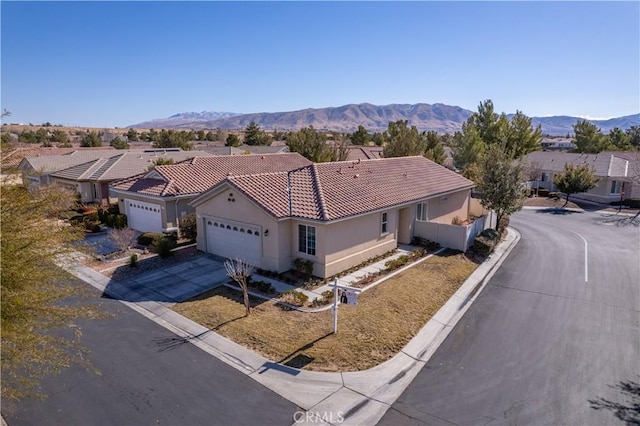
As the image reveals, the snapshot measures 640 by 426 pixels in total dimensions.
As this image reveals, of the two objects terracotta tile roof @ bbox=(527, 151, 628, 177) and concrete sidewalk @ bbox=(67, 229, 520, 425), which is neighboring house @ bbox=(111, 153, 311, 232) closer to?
concrete sidewalk @ bbox=(67, 229, 520, 425)

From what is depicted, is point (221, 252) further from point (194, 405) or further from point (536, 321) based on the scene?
point (536, 321)

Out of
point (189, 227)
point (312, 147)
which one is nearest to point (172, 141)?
point (312, 147)

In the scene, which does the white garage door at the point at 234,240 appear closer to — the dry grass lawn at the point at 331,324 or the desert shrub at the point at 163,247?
the desert shrub at the point at 163,247

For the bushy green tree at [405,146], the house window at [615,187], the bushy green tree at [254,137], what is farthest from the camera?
the bushy green tree at [254,137]

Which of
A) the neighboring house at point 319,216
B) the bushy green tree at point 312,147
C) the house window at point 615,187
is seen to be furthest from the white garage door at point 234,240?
the house window at point 615,187

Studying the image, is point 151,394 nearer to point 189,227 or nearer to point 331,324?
point 331,324

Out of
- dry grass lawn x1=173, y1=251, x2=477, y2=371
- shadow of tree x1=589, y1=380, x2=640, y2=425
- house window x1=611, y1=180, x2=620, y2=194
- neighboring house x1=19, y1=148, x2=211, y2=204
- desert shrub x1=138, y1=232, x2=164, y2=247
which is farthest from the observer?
house window x1=611, y1=180, x2=620, y2=194

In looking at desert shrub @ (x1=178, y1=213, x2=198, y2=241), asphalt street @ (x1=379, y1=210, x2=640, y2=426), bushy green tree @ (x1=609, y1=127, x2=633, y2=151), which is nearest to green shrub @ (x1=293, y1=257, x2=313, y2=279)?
asphalt street @ (x1=379, y1=210, x2=640, y2=426)
